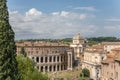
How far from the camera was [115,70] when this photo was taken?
198ft

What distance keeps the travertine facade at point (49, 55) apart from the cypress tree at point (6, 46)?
88.8 m

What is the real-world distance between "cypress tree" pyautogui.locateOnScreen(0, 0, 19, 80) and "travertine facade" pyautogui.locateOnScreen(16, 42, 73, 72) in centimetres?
8879

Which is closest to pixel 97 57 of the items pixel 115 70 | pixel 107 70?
pixel 107 70

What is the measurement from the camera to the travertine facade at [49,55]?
118 m

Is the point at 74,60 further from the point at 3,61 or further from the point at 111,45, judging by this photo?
the point at 3,61

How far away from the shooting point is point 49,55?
12431cm

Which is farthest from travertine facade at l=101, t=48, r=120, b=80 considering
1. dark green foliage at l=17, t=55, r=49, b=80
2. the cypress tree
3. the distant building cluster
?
the cypress tree

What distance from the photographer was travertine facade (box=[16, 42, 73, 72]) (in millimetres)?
118250

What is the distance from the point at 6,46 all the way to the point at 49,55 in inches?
3835

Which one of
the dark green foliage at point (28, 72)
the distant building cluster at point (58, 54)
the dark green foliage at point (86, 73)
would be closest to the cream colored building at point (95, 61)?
the distant building cluster at point (58, 54)

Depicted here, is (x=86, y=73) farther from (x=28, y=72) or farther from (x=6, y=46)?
(x=6, y=46)

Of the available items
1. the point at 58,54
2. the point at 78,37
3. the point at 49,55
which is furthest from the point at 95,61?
the point at 78,37

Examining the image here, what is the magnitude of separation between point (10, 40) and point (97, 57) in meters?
57.7

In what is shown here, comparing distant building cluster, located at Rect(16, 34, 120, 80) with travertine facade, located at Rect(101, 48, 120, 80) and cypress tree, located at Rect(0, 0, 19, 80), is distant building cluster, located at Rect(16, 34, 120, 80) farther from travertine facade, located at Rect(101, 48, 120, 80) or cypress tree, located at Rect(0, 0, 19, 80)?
cypress tree, located at Rect(0, 0, 19, 80)
